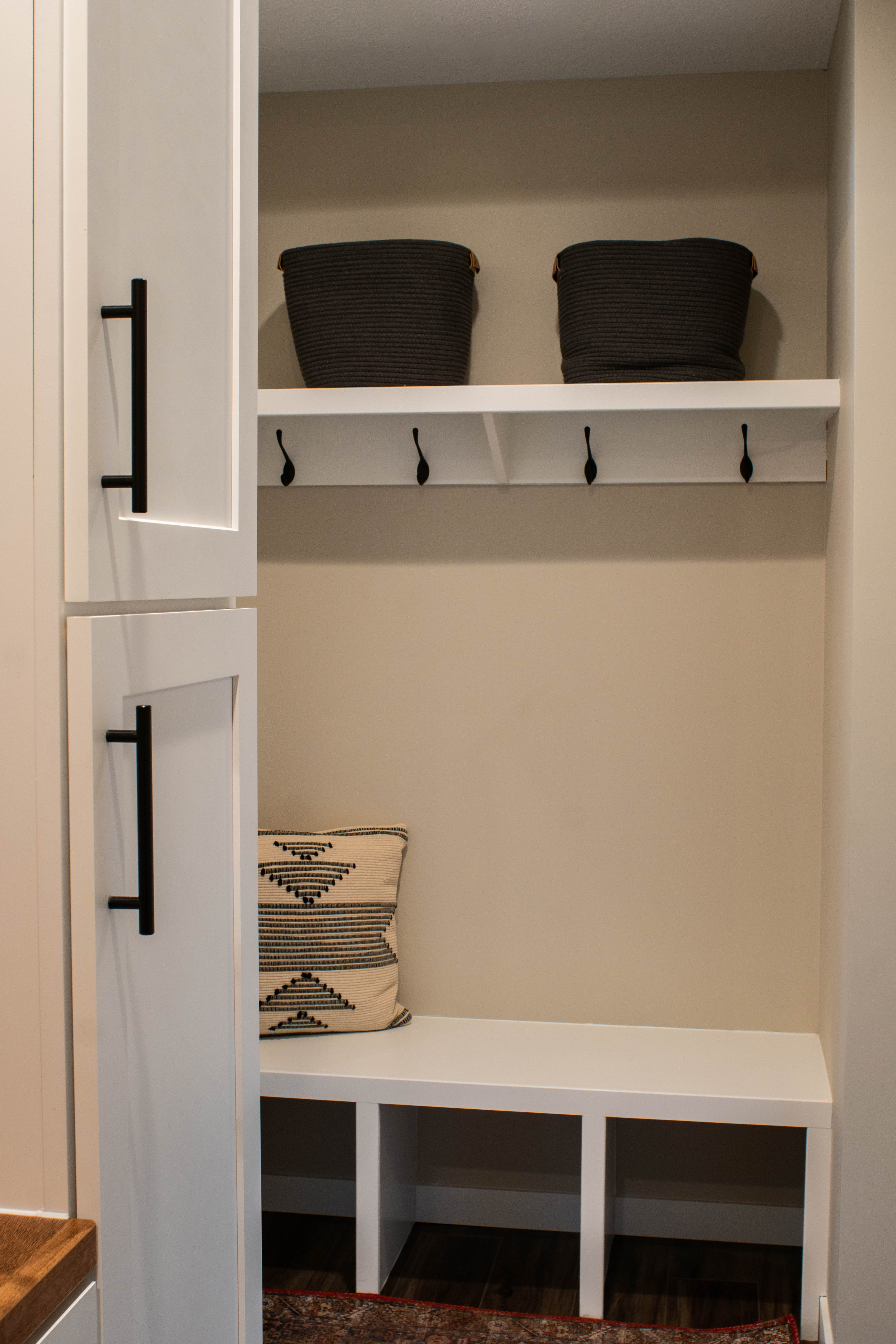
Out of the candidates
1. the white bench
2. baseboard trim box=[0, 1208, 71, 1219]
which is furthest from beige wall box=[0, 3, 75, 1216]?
the white bench

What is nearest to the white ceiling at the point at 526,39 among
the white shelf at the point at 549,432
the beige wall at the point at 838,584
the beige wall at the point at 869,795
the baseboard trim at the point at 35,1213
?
the beige wall at the point at 838,584

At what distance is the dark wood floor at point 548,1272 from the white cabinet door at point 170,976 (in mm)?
1075

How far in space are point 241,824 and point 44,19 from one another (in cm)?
76

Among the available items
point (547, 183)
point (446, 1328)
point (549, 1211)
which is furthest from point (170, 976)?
point (547, 183)

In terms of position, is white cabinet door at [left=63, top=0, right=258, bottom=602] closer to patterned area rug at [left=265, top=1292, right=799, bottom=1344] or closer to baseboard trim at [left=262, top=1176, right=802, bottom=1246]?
patterned area rug at [left=265, top=1292, right=799, bottom=1344]

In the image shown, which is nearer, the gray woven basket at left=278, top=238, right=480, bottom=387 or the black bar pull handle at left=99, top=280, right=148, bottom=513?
the black bar pull handle at left=99, top=280, right=148, bottom=513

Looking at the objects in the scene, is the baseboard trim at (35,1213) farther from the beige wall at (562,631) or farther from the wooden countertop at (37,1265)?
the beige wall at (562,631)

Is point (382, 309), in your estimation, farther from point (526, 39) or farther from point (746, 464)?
point (746, 464)

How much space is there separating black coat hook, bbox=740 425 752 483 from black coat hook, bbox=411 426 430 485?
0.67 m

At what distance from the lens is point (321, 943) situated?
7.27 ft

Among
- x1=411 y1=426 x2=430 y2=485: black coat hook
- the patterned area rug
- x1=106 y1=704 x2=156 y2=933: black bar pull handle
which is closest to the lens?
x1=106 y1=704 x2=156 y2=933: black bar pull handle

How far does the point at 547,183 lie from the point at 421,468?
67cm

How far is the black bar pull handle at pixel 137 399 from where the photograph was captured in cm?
77

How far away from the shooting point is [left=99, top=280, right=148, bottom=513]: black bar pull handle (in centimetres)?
77
